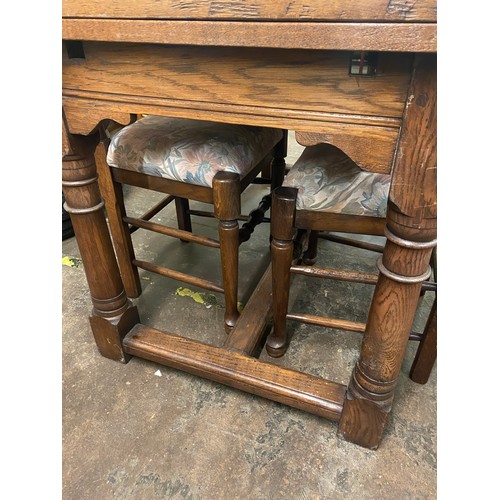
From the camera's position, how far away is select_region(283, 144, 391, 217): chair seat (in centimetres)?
87

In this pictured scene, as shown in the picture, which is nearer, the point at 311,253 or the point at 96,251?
the point at 96,251

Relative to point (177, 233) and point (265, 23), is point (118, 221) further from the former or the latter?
point (265, 23)

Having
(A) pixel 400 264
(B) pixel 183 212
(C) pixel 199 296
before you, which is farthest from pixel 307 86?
(B) pixel 183 212

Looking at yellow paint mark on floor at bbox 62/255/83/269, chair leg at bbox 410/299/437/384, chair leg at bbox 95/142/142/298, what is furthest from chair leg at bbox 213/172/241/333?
yellow paint mark on floor at bbox 62/255/83/269

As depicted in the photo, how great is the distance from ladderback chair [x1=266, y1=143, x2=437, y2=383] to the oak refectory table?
188 mm

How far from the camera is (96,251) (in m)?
0.97

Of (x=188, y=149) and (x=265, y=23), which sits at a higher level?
(x=265, y=23)

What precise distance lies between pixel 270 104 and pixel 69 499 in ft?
2.93

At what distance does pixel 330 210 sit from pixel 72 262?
113 cm

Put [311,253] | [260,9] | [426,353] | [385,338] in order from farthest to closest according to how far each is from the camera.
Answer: [311,253]
[426,353]
[385,338]
[260,9]

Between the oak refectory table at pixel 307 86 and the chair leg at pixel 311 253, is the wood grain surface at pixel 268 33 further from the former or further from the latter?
the chair leg at pixel 311 253

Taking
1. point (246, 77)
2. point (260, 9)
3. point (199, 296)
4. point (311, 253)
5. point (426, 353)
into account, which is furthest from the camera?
point (311, 253)

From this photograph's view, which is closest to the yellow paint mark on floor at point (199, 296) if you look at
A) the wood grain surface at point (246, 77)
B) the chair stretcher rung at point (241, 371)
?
the chair stretcher rung at point (241, 371)

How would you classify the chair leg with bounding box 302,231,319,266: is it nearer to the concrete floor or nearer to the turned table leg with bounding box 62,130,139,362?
the concrete floor
